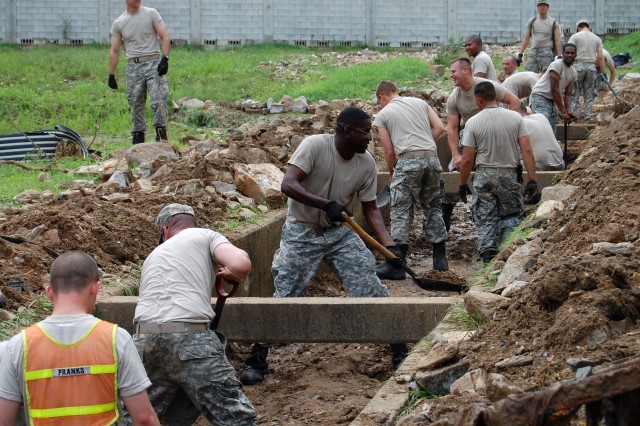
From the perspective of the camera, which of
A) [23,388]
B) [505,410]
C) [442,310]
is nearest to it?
[505,410]

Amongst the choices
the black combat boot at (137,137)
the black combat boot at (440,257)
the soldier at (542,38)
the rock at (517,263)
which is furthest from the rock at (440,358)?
the soldier at (542,38)

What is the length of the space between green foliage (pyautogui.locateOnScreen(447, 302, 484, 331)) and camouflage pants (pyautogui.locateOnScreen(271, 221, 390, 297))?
3.40ft

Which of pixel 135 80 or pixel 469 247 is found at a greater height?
pixel 135 80

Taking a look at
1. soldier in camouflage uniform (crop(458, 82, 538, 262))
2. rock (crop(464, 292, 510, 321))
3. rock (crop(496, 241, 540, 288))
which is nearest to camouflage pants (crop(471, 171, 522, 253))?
soldier in camouflage uniform (crop(458, 82, 538, 262))

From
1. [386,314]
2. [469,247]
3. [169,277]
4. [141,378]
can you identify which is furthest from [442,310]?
[469,247]

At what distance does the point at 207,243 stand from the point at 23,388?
1503 millimetres

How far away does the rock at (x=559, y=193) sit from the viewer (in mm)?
9734

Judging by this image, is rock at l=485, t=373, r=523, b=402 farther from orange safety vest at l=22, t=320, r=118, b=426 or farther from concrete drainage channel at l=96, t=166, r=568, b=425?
concrete drainage channel at l=96, t=166, r=568, b=425

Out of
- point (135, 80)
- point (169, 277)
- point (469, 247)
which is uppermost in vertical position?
point (135, 80)

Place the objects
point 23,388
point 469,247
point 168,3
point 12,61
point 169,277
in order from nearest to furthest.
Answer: point 23,388 → point 169,277 → point 469,247 → point 12,61 → point 168,3

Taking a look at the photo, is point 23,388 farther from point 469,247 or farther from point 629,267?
point 469,247

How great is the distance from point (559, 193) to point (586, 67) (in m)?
7.03

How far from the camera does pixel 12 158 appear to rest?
1313 centimetres

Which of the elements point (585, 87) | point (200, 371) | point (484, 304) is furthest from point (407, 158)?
point (585, 87)
